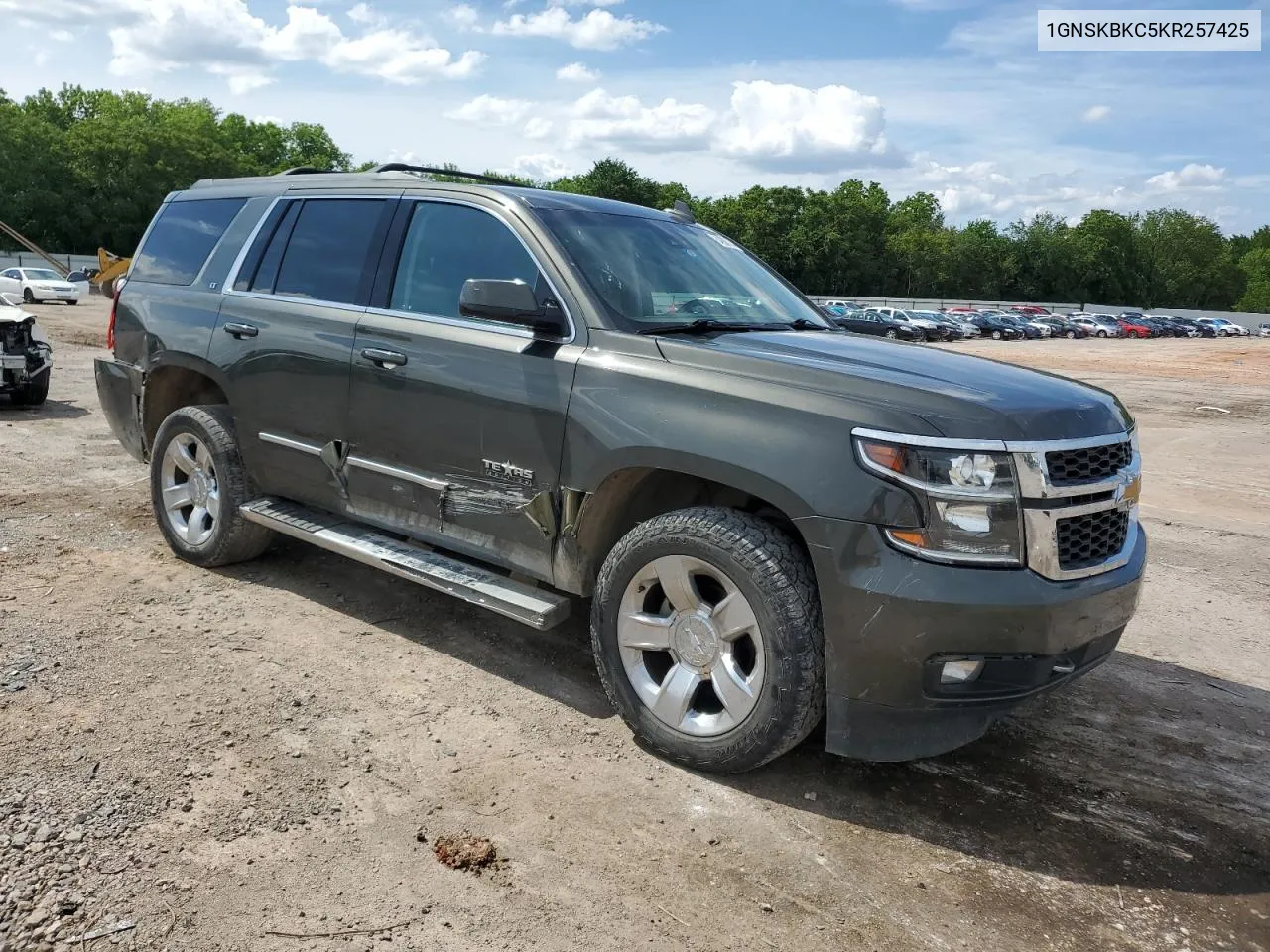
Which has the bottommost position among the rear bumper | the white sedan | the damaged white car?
the white sedan

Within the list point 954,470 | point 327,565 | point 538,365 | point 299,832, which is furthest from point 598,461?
point 327,565

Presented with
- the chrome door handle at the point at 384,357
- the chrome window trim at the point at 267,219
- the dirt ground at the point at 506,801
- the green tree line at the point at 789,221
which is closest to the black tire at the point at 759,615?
the dirt ground at the point at 506,801

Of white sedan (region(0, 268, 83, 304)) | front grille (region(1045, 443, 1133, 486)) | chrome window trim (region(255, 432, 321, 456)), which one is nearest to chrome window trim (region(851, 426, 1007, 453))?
front grille (region(1045, 443, 1133, 486))

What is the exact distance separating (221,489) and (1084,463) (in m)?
4.09

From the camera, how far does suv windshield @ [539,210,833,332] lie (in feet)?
13.3

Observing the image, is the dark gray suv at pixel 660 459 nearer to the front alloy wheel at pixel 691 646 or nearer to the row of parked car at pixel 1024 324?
the front alloy wheel at pixel 691 646

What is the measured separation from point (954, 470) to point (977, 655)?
57 centimetres

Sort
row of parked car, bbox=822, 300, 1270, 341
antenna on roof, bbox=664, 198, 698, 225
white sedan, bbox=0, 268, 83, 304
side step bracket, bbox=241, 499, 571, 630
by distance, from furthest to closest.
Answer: row of parked car, bbox=822, 300, 1270, 341, white sedan, bbox=0, 268, 83, 304, antenna on roof, bbox=664, 198, 698, 225, side step bracket, bbox=241, 499, 571, 630

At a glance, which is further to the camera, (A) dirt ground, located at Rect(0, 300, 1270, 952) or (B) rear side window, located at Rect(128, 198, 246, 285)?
(B) rear side window, located at Rect(128, 198, 246, 285)

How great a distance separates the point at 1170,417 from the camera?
16.7 m

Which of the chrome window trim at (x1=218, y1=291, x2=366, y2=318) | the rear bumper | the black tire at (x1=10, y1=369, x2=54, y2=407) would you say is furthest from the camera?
the black tire at (x1=10, y1=369, x2=54, y2=407)

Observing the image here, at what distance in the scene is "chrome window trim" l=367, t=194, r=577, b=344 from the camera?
154 inches

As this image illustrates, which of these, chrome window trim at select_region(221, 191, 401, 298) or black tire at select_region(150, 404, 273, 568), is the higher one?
chrome window trim at select_region(221, 191, 401, 298)

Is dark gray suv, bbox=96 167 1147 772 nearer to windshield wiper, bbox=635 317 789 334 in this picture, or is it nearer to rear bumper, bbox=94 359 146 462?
windshield wiper, bbox=635 317 789 334
